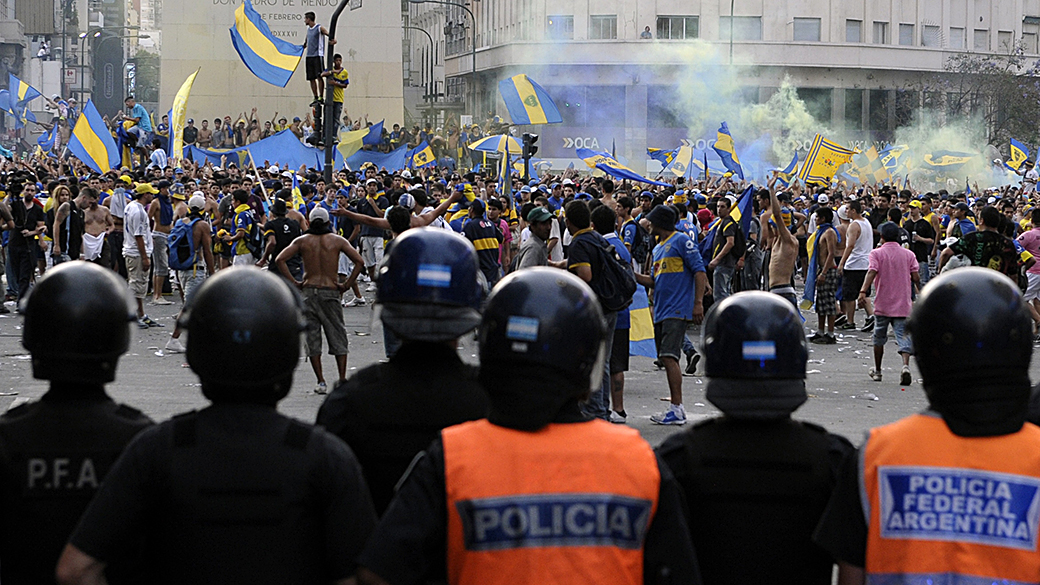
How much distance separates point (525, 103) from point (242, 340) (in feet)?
78.5

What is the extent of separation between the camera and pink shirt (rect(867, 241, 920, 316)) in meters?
11.8

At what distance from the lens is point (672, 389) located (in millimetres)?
9227

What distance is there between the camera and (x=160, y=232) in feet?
56.0

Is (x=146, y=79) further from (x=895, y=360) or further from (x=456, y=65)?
(x=895, y=360)

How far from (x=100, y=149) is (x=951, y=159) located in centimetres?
2342

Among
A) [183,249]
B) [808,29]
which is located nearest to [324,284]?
[183,249]

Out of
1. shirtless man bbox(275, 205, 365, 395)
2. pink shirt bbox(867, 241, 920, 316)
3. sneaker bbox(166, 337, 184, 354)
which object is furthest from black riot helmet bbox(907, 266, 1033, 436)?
sneaker bbox(166, 337, 184, 354)

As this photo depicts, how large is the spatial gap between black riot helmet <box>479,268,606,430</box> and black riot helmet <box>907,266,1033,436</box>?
72 cm

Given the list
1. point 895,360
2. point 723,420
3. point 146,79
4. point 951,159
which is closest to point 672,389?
point 895,360

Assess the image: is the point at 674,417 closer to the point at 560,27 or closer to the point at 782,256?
the point at 782,256

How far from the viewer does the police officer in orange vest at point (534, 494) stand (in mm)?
2428

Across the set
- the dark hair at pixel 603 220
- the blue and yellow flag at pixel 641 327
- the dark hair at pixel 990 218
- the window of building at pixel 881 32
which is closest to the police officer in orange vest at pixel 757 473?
the dark hair at pixel 603 220

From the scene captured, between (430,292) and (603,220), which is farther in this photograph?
(603,220)

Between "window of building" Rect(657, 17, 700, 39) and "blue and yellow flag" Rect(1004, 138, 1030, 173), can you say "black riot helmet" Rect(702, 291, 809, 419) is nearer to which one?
"blue and yellow flag" Rect(1004, 138, 1030, 173)
